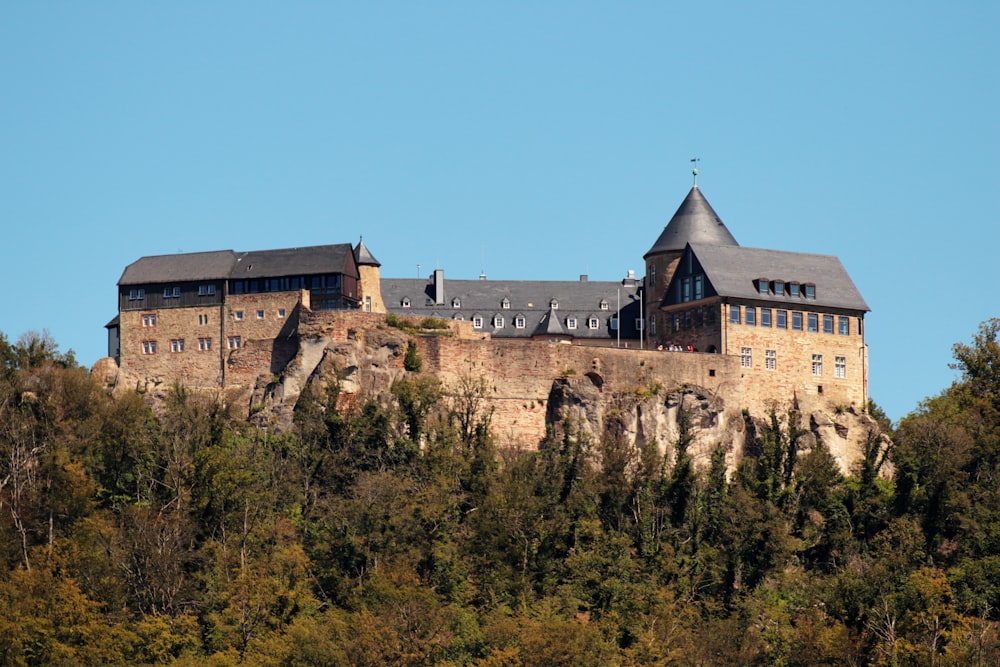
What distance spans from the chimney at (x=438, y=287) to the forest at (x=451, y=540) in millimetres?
16590

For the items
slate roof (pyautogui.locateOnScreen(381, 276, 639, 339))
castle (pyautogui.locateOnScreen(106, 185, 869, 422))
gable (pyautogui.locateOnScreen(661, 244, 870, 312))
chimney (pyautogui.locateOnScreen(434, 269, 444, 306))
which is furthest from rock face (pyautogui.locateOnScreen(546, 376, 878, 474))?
chimney (pyautogui.locateOnScreen(434, 269, 444, 306))

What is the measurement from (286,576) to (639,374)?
20.3m

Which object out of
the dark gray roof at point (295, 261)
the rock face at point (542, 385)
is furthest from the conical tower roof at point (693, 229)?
the dark gray roof at point (295, 261)

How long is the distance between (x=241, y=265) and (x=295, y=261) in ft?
8.18

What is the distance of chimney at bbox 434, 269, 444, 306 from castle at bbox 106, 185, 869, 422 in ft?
14.6

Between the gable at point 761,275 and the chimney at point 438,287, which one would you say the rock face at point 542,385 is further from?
the chimney at point 438,287

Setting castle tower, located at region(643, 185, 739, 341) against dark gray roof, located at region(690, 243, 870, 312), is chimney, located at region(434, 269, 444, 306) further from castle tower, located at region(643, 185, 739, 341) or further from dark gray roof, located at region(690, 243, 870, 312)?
dark gray roof, located at region(690, 243, 870, 312)

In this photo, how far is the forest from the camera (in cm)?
8300

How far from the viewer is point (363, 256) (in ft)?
342

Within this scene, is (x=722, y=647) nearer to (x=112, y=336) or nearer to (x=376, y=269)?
(x=376, y=269)

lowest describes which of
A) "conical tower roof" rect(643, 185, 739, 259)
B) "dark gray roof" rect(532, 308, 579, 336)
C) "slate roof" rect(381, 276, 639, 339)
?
"dark gray roof" rect(532, 308, 579, 336)

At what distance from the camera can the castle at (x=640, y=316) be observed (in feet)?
324

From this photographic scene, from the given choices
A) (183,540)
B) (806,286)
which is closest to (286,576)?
(183,540)

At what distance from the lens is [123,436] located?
3580 inches
